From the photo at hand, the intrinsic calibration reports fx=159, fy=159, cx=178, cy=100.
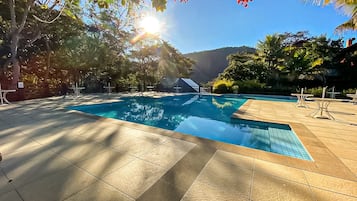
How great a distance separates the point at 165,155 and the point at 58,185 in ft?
4.13

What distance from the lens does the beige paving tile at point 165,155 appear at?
213 cm

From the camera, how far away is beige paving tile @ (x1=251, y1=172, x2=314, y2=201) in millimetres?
1510

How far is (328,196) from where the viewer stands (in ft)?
5.04

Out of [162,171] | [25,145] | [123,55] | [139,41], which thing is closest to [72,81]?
[123,55]

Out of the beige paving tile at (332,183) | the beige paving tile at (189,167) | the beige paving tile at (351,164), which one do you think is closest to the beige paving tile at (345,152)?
the beige paving tile at (351,164)

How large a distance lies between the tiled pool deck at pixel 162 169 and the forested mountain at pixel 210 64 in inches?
1192

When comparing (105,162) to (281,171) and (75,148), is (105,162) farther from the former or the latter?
(281,171)

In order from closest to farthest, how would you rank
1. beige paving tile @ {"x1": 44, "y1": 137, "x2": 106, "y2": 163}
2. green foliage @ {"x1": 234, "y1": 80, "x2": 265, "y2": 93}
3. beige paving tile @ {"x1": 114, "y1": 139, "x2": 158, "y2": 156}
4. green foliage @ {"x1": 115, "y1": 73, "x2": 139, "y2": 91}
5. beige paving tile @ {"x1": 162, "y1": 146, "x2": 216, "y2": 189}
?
beige paving tile @ {"x1": 162, "y1": 146, "x2": 216, "y2": 189} → beige paving tile @ {"x1": 44, "y1": 137, "x2": 106, "y2": 163} → beige paving tile @ {"x1": 114, "y1": 139, "x2": 158, "y2": 156} → green foliage @ {"x1": 234, "y1": 80, "x2": 265, "y2": 93} → green foliage @ {"x1": 115, "y1": 73, "x2": 139, "y2": 91}

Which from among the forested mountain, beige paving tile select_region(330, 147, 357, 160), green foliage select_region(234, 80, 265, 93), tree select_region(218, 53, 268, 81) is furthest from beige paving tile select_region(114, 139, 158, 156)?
the forested mountain

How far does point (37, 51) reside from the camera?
11.6 m

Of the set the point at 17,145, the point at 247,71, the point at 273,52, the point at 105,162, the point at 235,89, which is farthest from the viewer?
the point at 247,71

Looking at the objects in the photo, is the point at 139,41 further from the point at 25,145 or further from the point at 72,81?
the point at 25,145

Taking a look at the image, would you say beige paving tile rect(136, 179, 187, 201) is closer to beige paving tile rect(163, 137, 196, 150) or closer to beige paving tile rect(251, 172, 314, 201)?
beige paving tile rect(251, 172, 314, 201)

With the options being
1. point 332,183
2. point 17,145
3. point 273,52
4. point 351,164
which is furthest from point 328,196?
point 273,52
